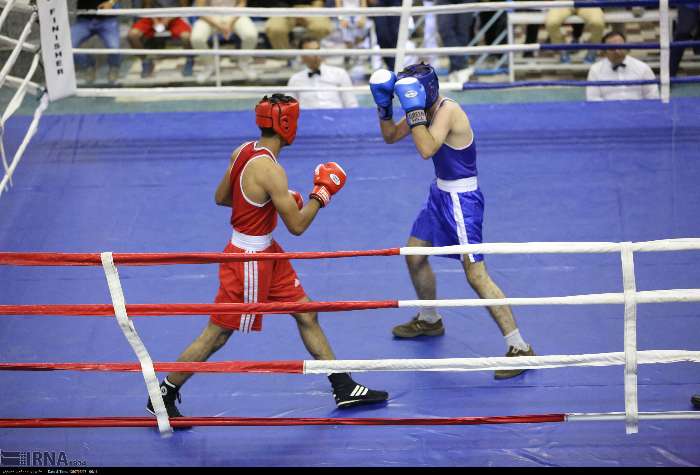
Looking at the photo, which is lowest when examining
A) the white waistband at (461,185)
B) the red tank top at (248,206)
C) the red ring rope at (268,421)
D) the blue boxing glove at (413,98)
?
the red ring rope at (268,421)

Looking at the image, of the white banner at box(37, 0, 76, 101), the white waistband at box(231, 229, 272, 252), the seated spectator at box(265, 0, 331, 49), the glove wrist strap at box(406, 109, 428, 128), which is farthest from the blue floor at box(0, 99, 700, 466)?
the seated spectator at box(265, 0, 331, 49)

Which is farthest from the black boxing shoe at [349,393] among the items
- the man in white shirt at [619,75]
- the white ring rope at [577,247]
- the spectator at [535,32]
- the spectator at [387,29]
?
the spectator at [535,32]

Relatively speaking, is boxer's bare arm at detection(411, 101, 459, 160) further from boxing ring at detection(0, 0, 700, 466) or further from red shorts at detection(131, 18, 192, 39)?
red shorts at detection(131, 18, 192, 39)

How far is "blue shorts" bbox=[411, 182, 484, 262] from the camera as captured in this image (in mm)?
4844

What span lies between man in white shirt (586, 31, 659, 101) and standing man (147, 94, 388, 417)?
374 centimetres

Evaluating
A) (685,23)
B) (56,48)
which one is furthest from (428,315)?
(685,23)

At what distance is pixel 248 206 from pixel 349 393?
922 millimetres

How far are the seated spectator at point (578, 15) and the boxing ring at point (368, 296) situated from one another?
4.27 ft

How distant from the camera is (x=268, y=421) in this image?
4016mm

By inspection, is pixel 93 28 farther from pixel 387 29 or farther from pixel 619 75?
pixel 619 75

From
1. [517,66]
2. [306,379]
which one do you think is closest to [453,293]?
[306,379]

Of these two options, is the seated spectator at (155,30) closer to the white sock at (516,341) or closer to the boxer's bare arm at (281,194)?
the boxer's bare arm at (281,194)

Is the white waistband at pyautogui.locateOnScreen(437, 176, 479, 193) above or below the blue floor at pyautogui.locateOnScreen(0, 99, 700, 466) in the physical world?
above

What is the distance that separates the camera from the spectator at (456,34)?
866 centimetres
